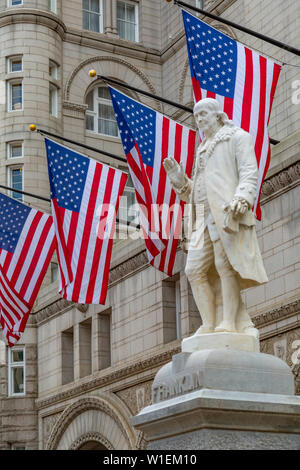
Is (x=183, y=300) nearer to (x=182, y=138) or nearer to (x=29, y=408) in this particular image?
(x=182, y=138)

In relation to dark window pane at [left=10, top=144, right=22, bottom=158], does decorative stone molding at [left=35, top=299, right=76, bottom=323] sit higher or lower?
lower

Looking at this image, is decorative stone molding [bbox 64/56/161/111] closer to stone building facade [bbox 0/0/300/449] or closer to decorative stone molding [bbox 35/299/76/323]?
stone building facade [bbox 0/0/300/449]

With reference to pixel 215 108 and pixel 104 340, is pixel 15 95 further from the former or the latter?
pixel 215 108

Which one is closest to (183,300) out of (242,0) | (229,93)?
(229,93)

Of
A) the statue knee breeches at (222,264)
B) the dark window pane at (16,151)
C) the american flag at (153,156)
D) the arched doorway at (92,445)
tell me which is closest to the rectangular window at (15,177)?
the dark window pane at (16,151)

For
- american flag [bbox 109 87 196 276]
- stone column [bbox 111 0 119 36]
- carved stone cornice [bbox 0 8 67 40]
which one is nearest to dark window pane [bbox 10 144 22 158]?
carved stone cornice [bbox 0 8 67 40]

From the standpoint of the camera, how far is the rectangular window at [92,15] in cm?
4378

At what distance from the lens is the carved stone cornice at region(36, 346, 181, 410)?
2775cm

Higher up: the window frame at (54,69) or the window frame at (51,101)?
the window frame at (54,69)

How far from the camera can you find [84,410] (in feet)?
106

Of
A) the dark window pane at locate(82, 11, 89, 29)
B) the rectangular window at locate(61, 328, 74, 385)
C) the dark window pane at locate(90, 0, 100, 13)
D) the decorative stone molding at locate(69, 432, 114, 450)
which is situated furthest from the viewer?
the dark window pane at locate(90, 0, 100, 13)

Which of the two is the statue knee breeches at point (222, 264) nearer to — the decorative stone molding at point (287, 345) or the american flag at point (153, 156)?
the decorative stone molding at point (287, 345)

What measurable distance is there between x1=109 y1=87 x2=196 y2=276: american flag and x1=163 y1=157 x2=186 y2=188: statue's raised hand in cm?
957

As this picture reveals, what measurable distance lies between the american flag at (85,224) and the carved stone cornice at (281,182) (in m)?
3.80
